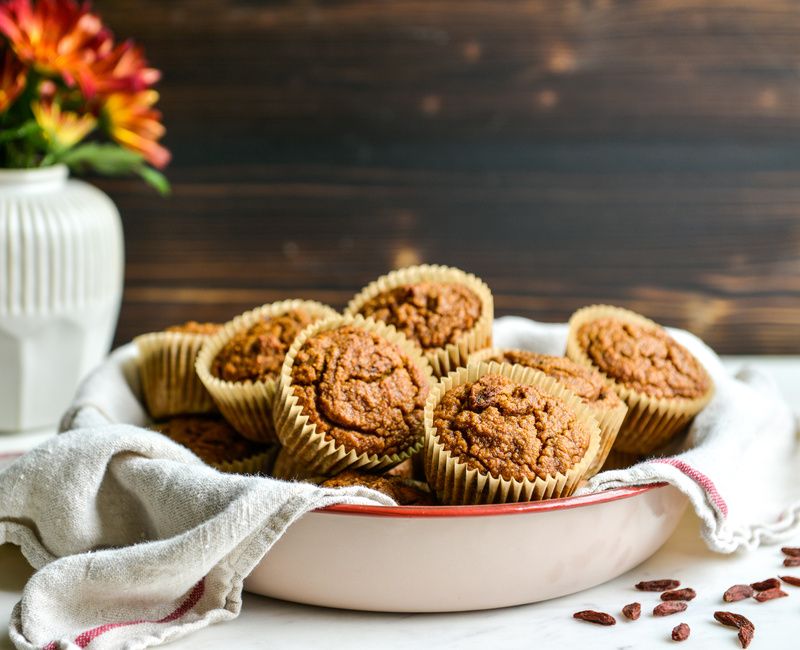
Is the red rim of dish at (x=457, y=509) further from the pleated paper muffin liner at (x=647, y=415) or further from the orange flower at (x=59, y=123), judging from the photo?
the orange flower at (x=59, y=123)

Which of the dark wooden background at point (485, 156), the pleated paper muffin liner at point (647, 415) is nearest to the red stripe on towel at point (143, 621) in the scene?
the pleated paper muffin liner at point (647, 415)

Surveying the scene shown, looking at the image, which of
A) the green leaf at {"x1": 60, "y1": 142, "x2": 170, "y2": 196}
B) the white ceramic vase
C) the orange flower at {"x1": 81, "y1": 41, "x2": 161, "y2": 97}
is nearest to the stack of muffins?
the white ceramic vase

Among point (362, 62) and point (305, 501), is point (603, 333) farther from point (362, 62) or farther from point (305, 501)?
point (362, 62)

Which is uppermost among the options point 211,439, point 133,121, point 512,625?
point 133,121

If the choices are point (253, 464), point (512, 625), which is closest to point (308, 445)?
point (253, 464)

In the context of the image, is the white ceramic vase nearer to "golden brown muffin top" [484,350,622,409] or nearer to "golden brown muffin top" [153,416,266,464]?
"golden brown muffin top" [153,416,266,464]

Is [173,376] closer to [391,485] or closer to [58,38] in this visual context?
[391,485]
